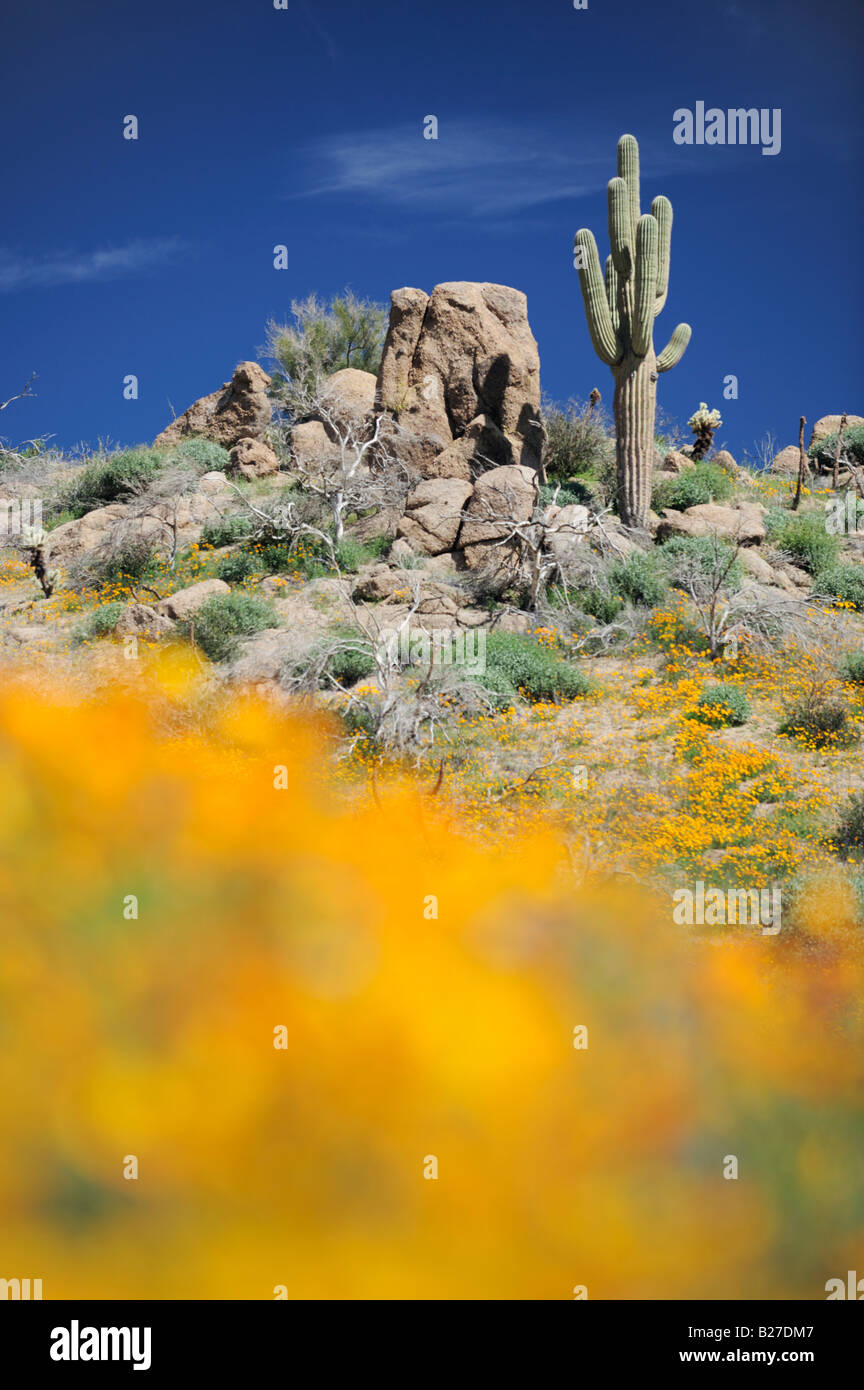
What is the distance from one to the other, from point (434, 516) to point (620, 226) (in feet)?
15.2

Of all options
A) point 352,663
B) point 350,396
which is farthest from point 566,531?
point 350,396

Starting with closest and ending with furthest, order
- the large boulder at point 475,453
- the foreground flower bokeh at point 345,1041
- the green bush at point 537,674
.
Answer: the foreground flower bokeh at point 345,1041, the green bush at point 537,674, the large boulder at point 475,453

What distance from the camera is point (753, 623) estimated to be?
12641 millimetres

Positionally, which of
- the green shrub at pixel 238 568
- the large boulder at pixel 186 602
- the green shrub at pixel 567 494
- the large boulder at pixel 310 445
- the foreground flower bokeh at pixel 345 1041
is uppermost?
the large boulder at pixel 310 445

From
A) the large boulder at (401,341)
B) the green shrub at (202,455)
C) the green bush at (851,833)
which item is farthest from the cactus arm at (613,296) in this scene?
the green bush at (851,833)

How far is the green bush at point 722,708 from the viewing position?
1058 cm

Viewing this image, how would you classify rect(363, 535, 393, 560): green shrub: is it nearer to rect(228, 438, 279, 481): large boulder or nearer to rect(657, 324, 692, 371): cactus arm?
rect(228, 438, 279, 481): large boulder

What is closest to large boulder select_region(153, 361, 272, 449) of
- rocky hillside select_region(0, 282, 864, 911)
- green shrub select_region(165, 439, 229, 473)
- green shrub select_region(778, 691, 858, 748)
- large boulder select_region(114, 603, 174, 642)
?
rocky hillside select_region(0, 282, 864, 911)

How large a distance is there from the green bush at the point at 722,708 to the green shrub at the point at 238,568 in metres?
6.60

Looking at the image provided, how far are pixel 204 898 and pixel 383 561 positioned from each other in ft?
29.0

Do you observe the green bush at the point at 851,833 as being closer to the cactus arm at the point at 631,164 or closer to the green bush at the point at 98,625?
the green bush at the point at 98,625

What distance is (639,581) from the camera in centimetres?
1377

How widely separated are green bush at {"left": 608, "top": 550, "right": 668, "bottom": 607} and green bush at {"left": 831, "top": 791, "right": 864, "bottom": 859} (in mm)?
5438

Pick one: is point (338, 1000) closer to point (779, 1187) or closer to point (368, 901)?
point (368, 901)
